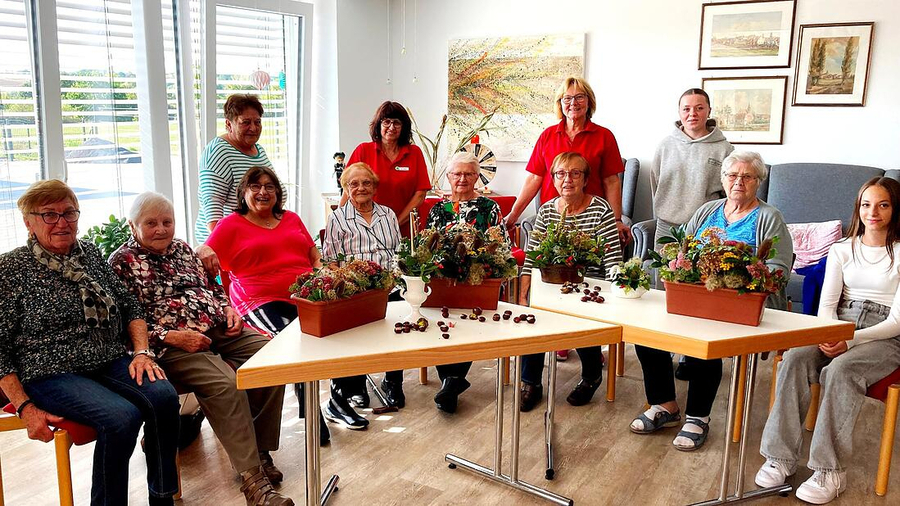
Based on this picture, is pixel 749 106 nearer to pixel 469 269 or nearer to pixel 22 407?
pixel 469 269

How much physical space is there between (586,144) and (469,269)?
66.8 inches

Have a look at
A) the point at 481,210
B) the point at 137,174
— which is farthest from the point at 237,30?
the point at 481,210

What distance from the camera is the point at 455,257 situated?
252cm

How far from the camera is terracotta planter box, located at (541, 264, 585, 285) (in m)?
3.00

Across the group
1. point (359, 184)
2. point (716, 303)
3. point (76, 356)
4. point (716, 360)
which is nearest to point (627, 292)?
point (716, 303)

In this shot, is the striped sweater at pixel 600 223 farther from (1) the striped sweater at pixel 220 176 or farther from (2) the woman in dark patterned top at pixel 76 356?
(2) the woman in dark patterned top at pixel 76 356

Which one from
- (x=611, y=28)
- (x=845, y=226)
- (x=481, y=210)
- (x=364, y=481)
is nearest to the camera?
(x=364, y=481)

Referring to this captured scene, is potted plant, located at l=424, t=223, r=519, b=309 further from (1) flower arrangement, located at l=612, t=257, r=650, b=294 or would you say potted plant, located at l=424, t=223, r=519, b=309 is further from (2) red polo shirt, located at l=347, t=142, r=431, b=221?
(2) red polo shirt, located at l=347, t=142, r=431, b=221

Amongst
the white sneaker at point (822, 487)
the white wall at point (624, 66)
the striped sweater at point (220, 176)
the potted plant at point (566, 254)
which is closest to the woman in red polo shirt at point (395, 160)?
the striped sweater at point (220, 176)

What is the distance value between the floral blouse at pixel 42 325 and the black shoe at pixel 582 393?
6.76 feet

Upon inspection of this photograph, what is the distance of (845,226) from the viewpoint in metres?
4.52

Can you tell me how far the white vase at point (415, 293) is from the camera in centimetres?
247

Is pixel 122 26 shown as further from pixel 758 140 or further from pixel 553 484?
pixel 758 140

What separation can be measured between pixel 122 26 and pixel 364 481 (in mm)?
2835
